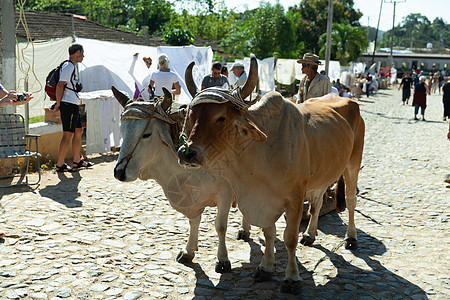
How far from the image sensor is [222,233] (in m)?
4.97

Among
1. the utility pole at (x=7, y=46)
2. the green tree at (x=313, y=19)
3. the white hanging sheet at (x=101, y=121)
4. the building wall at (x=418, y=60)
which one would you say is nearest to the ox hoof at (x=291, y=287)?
the utility pole at (x=7, y=46)

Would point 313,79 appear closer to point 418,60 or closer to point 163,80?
point 163,80

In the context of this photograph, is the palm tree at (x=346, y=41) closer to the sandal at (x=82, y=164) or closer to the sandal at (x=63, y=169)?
the sandal at (x=82, y=164)

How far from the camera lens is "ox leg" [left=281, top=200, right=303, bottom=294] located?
4445 mm

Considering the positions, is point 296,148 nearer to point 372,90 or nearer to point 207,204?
point 207,204

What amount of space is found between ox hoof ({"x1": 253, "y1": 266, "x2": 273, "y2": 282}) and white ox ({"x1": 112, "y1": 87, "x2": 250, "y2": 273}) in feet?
1.16

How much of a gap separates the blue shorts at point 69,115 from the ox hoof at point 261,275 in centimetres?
551

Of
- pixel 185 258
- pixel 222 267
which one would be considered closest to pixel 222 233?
pixel 222 267

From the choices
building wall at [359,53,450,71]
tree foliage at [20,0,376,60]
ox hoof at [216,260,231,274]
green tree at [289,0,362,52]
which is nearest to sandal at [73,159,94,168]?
ox hoof at [216,260,231,274]

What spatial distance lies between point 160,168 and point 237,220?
7.28 feet

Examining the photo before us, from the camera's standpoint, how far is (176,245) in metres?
5.77

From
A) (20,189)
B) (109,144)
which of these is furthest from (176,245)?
(109,144)

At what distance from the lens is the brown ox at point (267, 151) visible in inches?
152

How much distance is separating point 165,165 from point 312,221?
218 cm
